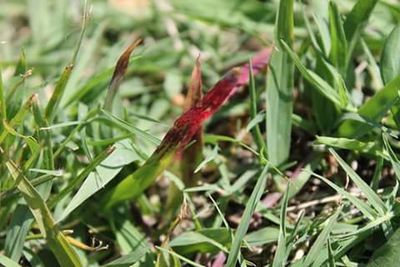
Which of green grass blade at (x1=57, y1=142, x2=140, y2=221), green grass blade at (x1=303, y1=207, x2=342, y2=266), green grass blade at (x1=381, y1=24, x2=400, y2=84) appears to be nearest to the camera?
green grass blade at (x1=303, y1=207, x2=342, y2=266)

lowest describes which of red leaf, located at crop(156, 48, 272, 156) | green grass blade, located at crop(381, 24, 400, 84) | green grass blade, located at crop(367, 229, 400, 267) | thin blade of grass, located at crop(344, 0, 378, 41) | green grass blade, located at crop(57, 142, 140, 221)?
green grass blade, located at crop(367, 229, 400, 267)

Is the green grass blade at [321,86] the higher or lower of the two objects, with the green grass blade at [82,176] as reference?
higher

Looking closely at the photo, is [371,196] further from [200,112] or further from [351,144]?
[200,112]

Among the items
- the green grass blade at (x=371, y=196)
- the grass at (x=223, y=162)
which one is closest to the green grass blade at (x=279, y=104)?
the grass at (x=223, y=162)

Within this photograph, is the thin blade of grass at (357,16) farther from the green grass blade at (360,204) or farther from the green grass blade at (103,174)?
the green grass blade at (103,174)

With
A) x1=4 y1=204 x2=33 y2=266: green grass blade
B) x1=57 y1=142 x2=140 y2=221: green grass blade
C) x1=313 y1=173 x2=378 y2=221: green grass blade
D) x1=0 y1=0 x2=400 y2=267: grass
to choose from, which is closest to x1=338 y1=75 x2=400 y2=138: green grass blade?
x1=0 y1=0 x2=400 y2=267: grass

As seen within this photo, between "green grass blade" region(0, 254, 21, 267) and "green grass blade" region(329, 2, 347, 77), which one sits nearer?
"green grass blade" region(0, 254, 21, 267)

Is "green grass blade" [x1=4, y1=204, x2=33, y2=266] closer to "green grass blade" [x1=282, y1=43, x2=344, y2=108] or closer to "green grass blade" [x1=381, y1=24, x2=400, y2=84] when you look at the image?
"green grass blade" [x1=282, y1=43, x2=344, y2=108]
